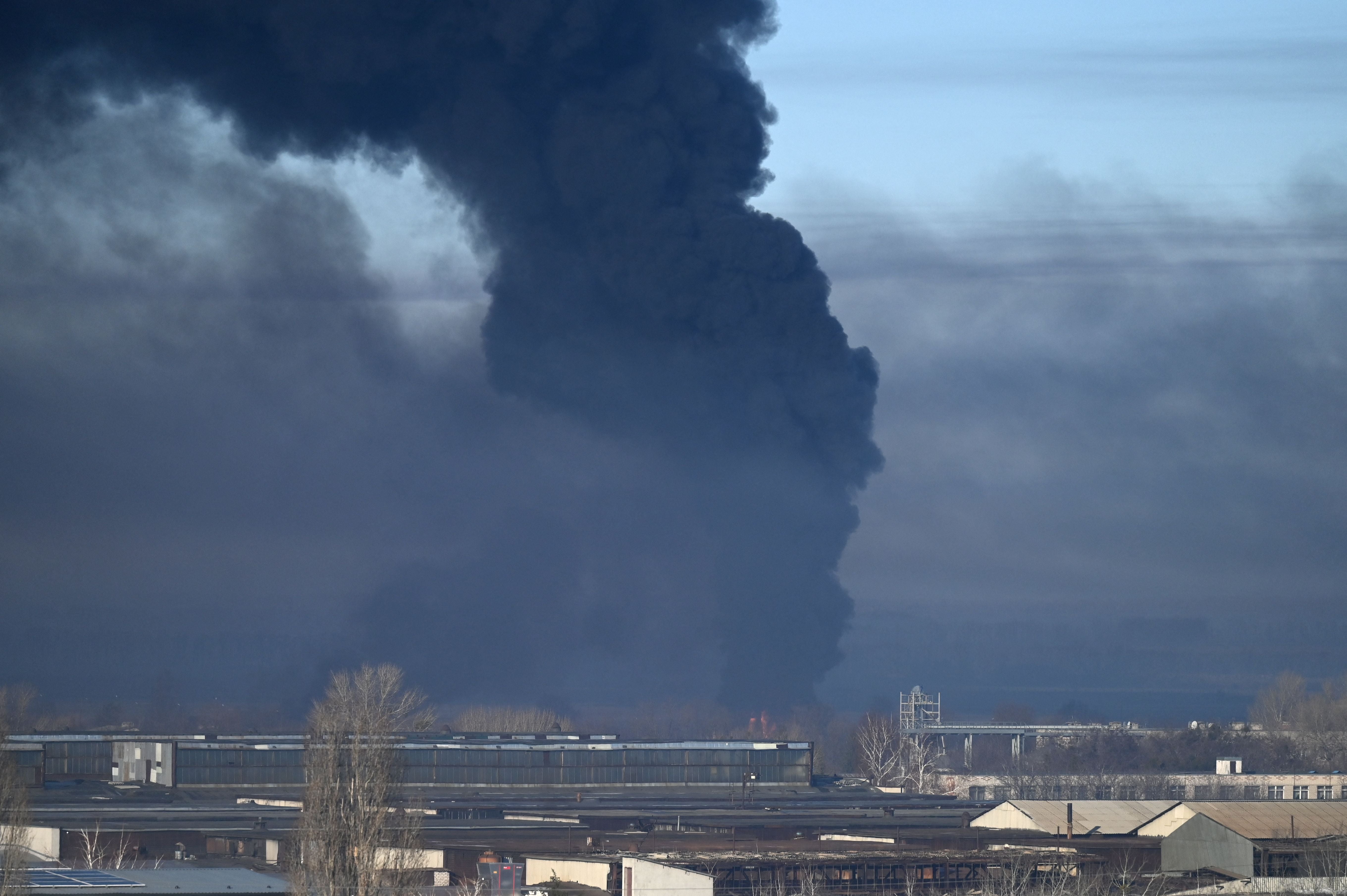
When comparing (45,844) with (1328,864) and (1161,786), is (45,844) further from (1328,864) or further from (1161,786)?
(1161,786)

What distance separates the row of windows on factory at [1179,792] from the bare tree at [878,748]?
559 centimetres

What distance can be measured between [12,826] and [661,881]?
494 inches

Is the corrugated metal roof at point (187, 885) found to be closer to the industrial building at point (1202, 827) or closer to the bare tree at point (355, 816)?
the bare tree at point (355, 816)

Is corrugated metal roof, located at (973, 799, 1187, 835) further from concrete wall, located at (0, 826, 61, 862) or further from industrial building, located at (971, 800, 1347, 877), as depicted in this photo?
concrete wall, located at (0, 826, 61, 862)

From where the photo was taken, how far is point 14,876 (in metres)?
26.4

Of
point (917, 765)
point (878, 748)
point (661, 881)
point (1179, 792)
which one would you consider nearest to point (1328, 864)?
point (661, 881)

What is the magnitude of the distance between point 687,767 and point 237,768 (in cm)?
1755

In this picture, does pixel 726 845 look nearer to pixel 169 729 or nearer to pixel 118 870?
pixel 118 870

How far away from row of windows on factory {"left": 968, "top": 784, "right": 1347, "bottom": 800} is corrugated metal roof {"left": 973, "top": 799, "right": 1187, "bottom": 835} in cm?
1783

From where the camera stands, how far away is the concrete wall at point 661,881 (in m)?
33.0

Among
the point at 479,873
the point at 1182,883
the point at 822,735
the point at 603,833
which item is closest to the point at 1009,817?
the point at 1182,883

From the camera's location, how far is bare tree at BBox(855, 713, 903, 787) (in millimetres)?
78875

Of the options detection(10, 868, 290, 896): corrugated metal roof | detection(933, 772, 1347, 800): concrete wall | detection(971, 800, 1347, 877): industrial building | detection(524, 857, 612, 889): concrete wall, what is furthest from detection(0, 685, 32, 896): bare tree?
detection(933, 772, 1347, 800): concrete wall

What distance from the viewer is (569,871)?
36.1 metres
